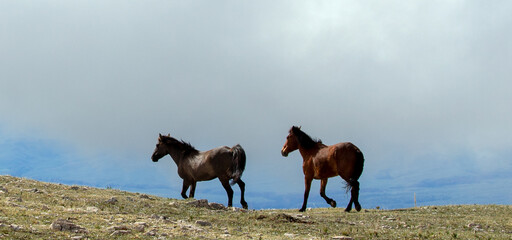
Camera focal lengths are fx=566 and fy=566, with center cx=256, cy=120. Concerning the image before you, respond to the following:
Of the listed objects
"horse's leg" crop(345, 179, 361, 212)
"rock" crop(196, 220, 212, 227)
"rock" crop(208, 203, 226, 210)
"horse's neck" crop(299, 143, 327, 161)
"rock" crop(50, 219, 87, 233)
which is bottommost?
"rock" crop(50, 219, 87, 233)

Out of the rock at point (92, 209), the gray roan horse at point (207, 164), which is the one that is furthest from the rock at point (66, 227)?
the gray roan horse at point (207, 164)

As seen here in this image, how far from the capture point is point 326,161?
2611 cm

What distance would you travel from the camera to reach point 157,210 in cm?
1941

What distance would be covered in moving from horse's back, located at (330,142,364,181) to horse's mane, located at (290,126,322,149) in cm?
228

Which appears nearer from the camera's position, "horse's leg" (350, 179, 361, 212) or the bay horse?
"horse's leg" (350, 179, 361, 212)

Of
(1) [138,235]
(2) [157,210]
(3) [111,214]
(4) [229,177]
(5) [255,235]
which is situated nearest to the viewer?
(1) [138,235]

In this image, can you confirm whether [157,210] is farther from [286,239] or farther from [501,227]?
[501,227]

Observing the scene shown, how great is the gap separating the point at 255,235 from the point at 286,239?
96 cm

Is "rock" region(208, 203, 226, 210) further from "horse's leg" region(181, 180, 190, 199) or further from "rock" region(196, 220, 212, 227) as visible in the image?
"horse's leg" region(181, 180, 190, 199)

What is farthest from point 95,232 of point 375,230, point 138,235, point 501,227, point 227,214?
point 501,227

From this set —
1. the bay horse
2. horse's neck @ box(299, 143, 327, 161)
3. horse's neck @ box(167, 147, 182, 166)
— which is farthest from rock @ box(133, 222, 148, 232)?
horse's neck @ box(167, 147, 182, 166)

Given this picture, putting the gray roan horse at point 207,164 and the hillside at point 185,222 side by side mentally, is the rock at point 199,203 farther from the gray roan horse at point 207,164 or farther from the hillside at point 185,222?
the gray roan horse at point 207,164

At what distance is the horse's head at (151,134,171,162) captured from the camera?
3019 cm

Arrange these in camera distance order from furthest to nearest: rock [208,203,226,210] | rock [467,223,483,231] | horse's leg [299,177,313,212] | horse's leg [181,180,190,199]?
horse's leg [181,180,190,199]
horse's leg [299,177,313,212]
rock [208,203,226,210]
rock [467,223,483,231]
